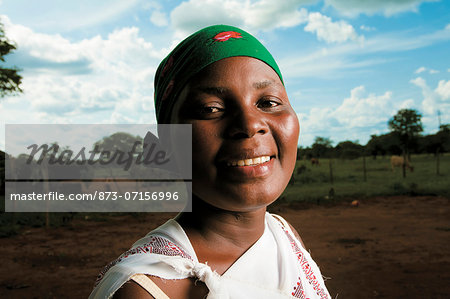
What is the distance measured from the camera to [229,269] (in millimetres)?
1259

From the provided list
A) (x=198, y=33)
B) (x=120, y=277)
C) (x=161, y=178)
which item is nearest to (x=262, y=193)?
(x=120, y=277)

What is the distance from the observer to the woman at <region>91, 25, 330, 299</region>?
115 centimetres

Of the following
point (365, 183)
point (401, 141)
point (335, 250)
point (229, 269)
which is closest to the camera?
point (229, 269)

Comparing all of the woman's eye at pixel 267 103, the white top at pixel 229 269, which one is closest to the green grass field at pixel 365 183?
the white top at pixel 229 269

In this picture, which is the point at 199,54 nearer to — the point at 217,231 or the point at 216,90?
the point at 216,90

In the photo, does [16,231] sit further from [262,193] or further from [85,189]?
[262,193]

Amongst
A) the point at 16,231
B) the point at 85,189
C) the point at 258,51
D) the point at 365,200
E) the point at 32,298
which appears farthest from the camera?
the point at 85,189

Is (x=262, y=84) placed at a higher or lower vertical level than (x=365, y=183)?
higher

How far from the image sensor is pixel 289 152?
4.27ft

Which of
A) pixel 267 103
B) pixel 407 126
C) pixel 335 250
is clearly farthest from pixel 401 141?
pixel 267 103

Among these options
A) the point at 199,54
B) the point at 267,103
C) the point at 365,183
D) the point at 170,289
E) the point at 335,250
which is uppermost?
the point at 199,54

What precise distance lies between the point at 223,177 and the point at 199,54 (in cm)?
42

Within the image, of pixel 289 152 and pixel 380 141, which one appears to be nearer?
pixel 289 152

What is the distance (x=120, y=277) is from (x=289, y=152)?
66 cm
